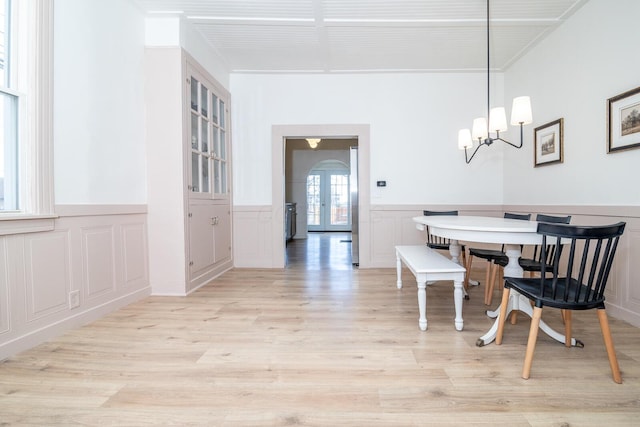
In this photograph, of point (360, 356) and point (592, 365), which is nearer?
point (592, 365)

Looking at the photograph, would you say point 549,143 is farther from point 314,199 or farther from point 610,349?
point 314,199

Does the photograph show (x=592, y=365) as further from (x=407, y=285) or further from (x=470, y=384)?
(x=407, y=285)

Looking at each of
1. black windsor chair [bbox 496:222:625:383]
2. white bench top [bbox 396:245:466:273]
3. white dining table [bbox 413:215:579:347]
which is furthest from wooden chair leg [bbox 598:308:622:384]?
white bench top [bbox 396:245:466:273]

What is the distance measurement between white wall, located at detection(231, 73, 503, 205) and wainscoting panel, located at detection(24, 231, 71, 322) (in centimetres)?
249

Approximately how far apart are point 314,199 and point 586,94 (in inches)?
351

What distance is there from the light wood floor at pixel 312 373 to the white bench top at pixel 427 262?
0.45 metres

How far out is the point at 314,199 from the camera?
11.4 m

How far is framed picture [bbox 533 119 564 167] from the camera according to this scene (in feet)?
10.7

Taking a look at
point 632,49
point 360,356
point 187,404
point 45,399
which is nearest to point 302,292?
point 360,356

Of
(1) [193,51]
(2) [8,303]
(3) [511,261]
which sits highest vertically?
(1) [193,51]

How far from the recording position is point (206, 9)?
311 cm

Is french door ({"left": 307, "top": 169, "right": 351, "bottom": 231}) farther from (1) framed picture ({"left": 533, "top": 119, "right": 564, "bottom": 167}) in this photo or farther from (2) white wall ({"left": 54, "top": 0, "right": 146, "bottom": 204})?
(2) white wall ({"left": 54, "top": 0, "right": 146, "bottom": 204})

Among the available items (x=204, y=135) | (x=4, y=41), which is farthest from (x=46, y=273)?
(x=204, y=135)

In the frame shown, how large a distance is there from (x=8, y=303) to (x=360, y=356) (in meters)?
2.17
